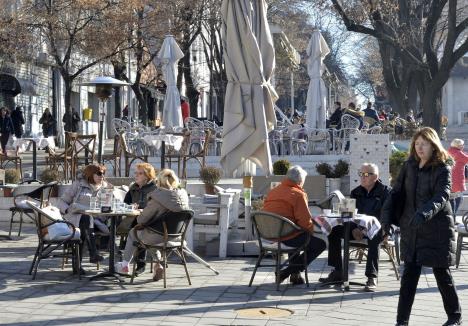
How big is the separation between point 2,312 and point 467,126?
5076 cm

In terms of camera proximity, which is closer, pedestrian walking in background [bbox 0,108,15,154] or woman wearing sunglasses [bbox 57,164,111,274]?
woman wearing sunglasses [bbox 57,164,111,274]

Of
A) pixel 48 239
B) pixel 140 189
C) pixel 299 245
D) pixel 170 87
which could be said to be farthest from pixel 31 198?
pixel 170 87

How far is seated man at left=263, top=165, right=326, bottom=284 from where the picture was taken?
33.8 ft

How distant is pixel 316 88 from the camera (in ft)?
82.2

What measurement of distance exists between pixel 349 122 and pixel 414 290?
15755mm

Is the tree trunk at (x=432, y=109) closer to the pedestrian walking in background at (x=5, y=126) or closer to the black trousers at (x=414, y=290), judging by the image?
the pedestrian walking in background at (x=5, y=126)

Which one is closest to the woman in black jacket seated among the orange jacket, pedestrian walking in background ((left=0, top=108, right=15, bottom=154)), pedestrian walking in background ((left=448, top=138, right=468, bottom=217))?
the orange jacket

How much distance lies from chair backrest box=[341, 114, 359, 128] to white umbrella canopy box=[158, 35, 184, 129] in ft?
13.1

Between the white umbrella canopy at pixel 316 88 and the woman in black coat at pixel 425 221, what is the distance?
16523 mm

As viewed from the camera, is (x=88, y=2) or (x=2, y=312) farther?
(x=88, y=2)

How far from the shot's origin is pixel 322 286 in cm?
1032

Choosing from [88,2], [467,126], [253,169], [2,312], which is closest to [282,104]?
[467,126]

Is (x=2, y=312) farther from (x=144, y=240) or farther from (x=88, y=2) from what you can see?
(x=88, y=2)

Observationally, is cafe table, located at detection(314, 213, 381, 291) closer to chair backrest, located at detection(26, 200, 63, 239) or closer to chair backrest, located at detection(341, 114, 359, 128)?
chair backrest, located at detection(26, 200, 63, 239)
